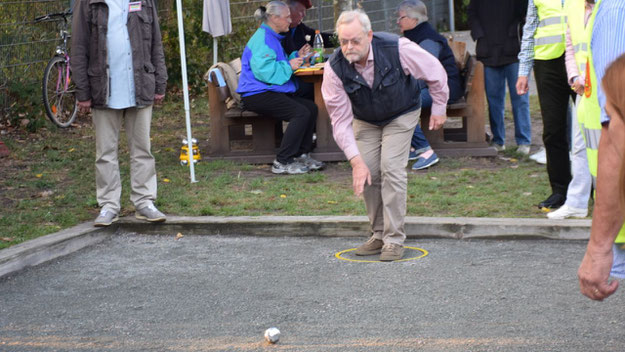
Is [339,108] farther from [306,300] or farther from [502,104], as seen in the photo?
[502,104]

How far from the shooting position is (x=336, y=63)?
629 cm

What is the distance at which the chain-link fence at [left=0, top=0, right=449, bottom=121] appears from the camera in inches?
517

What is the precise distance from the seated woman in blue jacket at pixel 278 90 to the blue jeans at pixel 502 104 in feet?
6.60

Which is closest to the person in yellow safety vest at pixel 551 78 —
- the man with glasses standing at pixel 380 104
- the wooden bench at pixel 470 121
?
the man with glasses standing at pixel 380 104

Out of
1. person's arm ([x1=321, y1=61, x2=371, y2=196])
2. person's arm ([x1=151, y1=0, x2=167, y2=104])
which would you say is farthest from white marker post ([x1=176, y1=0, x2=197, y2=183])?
person's arm ([x1=321, y1=61, x2=371, y2=196])

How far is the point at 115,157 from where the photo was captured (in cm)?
775

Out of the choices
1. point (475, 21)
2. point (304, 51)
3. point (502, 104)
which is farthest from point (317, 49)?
point (502, 104)

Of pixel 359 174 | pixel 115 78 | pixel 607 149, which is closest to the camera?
pixel 607 149

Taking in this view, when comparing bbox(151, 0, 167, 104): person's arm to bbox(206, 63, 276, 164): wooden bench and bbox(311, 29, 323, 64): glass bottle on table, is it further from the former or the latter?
bbox(311, 29, 323, 64): glass bottle on table

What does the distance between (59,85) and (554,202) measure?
26.5ft

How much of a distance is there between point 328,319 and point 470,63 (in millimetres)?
6131

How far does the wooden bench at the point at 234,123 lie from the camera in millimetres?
10477

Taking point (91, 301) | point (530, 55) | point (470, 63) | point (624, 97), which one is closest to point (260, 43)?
point (470, 63)

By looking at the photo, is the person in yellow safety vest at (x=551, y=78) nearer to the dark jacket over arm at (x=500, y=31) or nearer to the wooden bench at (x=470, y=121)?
the wooden bench at (x=470, y=121)
